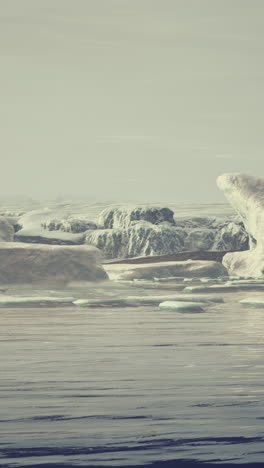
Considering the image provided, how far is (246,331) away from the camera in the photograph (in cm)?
1285

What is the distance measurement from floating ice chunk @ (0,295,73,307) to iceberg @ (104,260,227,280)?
15308 millimetres

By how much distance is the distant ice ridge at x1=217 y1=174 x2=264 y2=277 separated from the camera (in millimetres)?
32031

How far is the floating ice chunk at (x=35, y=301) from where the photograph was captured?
18438mm

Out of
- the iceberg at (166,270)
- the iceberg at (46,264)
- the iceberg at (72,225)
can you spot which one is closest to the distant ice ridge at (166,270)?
the iceberg at (166,270)

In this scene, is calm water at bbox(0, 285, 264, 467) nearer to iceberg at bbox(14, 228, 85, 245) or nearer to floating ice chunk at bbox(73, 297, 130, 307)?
floating ice chunk at bbox(73, 297, 130, 307)

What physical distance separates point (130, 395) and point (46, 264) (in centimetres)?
1662

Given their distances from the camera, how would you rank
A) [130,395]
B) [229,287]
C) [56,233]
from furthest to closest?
[56,233] → [229,287] → [130,395]

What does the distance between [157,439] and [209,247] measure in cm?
4909

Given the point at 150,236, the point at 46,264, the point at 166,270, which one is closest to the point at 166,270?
the point at 166,270

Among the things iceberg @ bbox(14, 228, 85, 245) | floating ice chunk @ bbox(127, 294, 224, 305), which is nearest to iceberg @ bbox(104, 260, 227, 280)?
iceberg @ bbox(14, 228, 85, 245)

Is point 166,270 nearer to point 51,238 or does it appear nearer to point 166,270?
point 166,270

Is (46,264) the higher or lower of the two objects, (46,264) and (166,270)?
the higher

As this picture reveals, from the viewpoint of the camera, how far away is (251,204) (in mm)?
32156

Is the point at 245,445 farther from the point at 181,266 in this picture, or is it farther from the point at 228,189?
the point at 181,266
